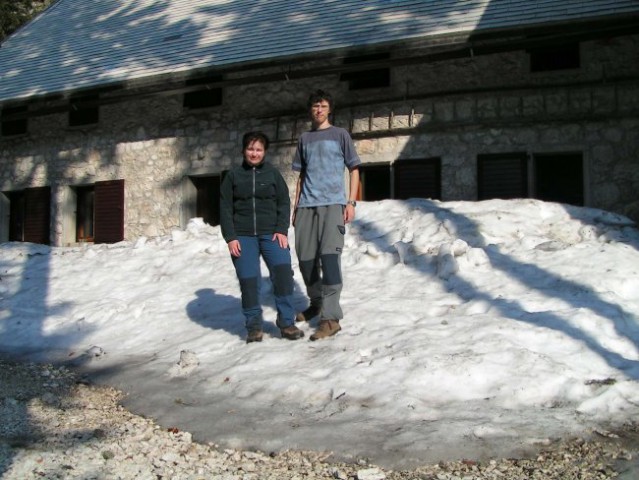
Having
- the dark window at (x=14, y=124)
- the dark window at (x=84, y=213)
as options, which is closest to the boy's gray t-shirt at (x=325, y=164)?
the dark window at (x=84, y=213)

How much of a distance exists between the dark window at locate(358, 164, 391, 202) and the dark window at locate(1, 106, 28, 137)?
7968 mm

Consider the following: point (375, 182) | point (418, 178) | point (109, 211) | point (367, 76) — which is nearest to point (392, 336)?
point (418, 178)

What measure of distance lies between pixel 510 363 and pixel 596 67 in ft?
25.2

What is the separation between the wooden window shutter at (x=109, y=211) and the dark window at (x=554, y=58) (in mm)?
8182

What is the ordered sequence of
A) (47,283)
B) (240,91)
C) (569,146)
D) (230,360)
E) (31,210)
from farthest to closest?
(31,210), (240,91), (569,146), (47,283), (230,360)

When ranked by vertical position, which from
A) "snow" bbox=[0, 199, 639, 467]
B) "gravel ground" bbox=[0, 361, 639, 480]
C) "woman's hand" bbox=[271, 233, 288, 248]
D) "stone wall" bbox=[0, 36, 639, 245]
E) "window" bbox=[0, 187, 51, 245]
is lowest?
"gravel ground" bbox=[0, 361, 639, 480]

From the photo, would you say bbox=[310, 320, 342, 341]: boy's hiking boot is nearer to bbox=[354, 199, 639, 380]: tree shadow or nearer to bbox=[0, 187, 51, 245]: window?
bbox=[354, 199, 639, 380]: tree shadow

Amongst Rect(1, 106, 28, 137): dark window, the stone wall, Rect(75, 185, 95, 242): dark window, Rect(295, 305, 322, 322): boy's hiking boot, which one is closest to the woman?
Rect(295, 305, 322, 322): boy's hiking boot

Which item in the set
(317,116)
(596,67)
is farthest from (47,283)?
(596,67)

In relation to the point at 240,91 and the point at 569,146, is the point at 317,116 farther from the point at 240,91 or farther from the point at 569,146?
the point at 240,91

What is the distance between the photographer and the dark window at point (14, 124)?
14414 mm

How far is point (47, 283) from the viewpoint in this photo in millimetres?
7680

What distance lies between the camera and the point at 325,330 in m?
4.78

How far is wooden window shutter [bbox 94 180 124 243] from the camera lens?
13.1 m
